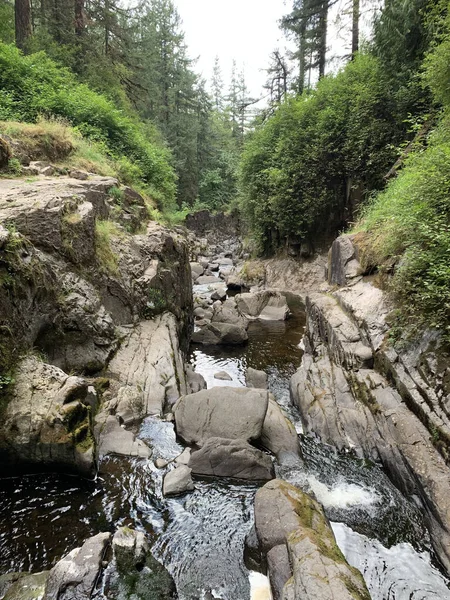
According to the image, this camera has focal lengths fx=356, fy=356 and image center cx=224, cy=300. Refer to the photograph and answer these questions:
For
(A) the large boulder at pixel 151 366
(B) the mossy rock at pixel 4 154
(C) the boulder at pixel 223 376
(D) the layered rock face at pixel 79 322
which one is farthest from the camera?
(C) the boulder at pixel 223 376

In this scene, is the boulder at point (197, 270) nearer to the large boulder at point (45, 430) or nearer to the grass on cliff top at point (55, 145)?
the grass on cliff top at point (55, 145)

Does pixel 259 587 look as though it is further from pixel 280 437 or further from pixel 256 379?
pixel 256 379

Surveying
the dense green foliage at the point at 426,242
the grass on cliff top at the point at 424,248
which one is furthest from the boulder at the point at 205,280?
the grass on cliff top at the point at 424,248

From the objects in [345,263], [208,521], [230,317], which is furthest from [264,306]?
[208,521]

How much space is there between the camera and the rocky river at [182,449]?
4129 millimetres

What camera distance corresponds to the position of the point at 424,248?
23.5ft

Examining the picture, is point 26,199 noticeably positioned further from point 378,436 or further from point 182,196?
point 182,196

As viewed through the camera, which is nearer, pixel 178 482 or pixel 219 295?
pixel 178 482

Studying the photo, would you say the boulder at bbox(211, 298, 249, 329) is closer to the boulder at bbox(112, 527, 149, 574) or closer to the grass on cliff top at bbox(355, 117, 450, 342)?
the grass on cliff top at bbox(355, 117, 450, 342)

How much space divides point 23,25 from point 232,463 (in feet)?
71.0

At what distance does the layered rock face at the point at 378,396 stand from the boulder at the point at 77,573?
4.19 metres

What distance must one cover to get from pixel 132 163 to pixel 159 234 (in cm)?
693

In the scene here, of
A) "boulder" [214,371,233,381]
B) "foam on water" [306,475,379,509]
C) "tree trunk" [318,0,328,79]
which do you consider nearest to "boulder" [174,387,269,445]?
"foam on water" [306,475,379,509]

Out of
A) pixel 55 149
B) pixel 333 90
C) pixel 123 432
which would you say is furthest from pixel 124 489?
pixel 333 90
